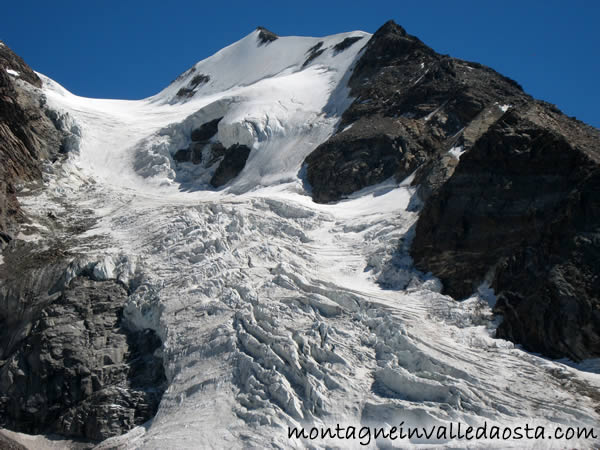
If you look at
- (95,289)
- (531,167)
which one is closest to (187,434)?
(95,289)

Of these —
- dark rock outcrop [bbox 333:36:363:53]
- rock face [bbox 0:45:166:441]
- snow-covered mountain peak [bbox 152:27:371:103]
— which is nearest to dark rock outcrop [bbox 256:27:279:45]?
snow-covered mountain peak [bbox 152:27:371:103]

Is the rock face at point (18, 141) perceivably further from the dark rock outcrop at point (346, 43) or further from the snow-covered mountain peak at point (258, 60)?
the dark rock outcrop at point (346, 43)

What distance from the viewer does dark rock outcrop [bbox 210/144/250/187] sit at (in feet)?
119

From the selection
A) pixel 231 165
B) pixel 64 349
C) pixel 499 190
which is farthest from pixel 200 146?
pixel 499 190

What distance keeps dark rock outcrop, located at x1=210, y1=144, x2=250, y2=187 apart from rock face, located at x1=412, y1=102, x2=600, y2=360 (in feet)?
46.2

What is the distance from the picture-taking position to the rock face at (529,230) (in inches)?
766

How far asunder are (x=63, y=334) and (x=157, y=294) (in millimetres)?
3373

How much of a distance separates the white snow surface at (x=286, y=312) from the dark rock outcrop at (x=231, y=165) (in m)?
0.62

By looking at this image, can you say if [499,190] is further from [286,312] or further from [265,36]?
[265,36]

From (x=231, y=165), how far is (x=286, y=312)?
1676 centimetres

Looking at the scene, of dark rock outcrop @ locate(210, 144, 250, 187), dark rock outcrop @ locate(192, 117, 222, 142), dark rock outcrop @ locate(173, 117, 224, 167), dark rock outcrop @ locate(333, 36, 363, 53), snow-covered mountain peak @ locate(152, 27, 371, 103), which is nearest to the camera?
dark rock outcrop @ locate(210, 144, 250, 187)

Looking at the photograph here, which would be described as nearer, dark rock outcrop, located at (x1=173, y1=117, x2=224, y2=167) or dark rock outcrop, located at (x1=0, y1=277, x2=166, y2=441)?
dark rock outcrop, located at (x1=0, y1=277, x2=166, y2=441)

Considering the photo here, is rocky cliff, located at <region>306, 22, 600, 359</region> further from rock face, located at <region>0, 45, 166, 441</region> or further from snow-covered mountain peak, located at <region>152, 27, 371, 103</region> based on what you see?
snow-covered mountain peak, located at <region>152, 27, 371, 103</region>

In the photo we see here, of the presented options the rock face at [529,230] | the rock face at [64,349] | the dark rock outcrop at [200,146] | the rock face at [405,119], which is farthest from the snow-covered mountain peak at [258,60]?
the rock face at [64,349]
